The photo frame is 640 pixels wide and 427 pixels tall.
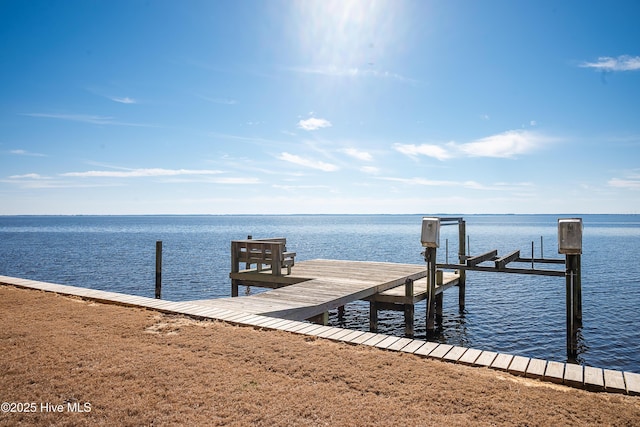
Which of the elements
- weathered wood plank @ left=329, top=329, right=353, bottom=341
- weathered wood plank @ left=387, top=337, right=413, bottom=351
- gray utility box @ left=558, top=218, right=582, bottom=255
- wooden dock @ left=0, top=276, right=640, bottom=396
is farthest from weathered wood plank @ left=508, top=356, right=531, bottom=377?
gray utility box @ left=558, top=218, right=582, bottom=255

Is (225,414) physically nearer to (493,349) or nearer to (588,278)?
(493,349)

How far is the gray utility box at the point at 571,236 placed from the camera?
1043 centimetres

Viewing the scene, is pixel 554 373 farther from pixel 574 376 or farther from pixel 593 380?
pixel 593 380

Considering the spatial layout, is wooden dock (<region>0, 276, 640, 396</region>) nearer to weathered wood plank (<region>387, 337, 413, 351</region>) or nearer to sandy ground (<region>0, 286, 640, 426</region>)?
weathered wood plank (<region>387, 337, 413, 351</region>)

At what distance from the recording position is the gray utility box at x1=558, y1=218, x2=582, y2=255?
1043cm

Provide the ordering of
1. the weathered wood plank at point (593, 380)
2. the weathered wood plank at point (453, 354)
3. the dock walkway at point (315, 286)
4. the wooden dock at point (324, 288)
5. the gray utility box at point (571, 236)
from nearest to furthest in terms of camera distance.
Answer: the weathered wood plank at point (593, 380) < the weathered wood plank at point (453, 354) < the dock walkway at point (315, 286) < the wooden dock at point (324, 288) < the gray utility box at point (571, 236)

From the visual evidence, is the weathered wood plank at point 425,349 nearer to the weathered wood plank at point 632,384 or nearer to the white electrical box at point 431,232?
the weathered wood plank at point 632,384

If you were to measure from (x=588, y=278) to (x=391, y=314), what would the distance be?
17.8 meters

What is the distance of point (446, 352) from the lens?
21.1ft

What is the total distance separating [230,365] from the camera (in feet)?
19.0

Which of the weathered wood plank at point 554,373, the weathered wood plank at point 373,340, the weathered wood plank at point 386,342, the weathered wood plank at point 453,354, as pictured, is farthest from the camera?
the weathered wood plank at point 373,340

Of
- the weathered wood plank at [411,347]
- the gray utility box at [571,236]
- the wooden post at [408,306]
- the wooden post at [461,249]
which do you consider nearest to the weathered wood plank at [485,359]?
the weathered wood plank at [411,347]

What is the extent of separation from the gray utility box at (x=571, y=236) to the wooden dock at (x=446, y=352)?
16.0ft

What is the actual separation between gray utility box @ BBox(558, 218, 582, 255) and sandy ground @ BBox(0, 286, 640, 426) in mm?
6293
